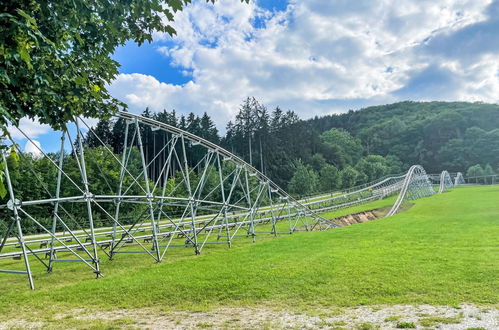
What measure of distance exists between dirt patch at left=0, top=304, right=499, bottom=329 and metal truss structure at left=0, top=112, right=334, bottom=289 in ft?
15.2

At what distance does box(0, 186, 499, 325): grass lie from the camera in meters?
8.32

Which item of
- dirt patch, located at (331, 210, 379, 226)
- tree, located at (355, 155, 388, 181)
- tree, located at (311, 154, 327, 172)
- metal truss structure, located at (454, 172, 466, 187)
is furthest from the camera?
tree, located at (355, 155, 388, 181)

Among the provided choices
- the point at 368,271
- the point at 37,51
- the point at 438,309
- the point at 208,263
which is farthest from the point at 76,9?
the point at 208,263

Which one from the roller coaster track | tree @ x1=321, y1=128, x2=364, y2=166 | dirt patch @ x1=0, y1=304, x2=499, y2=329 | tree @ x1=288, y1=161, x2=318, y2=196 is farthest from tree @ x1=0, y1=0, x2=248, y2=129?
tree @ x1=321, y1=128, x2=364, y2=166

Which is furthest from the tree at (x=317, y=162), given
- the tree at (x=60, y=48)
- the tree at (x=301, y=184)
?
the tree at (x=60, y=48)

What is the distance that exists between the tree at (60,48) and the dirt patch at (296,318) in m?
4.37

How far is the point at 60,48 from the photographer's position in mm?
4918

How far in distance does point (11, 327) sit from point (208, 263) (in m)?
6.82

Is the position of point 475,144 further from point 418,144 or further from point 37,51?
point 37,51

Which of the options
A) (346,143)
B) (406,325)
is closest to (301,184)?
(346,143)

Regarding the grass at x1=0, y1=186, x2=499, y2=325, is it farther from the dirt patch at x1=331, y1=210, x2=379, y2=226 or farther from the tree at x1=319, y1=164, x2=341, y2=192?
the tree at x1=319, y1=164, x2=341, y2=192

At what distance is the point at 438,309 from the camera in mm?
7129

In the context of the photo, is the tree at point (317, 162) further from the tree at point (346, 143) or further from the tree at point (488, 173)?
the tree at point (488, 173)

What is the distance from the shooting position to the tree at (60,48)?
4.06m
